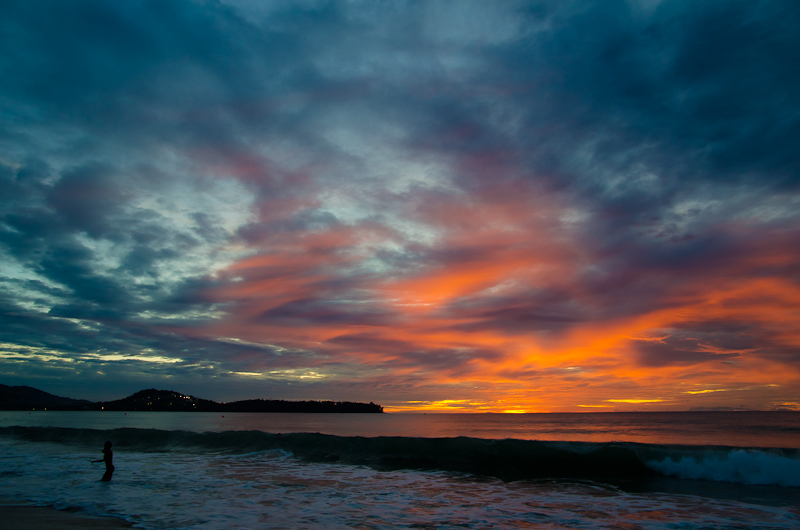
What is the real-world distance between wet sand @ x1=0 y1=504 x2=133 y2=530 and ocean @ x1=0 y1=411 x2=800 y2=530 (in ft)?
1.87

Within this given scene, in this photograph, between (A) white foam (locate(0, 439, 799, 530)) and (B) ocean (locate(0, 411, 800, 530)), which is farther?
(B) ocean (locate(0, 411, 800, 530))

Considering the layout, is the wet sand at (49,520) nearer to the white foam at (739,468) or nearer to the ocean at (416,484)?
the ocean at (416,484)

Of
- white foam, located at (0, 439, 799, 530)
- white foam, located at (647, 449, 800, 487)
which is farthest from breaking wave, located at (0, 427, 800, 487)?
white foam, located at (0, 439, 799, 530)

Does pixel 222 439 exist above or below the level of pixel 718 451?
below

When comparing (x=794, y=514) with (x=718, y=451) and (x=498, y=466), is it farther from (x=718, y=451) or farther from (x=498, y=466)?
(x=498, y=466)

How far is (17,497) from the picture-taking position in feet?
46.7

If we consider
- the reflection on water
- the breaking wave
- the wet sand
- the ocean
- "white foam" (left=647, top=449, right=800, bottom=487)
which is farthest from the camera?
the reflection on water

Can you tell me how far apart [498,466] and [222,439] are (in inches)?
847

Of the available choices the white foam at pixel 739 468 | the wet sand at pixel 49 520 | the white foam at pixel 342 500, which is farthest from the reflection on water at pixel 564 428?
the wet sand at pixel 49 520

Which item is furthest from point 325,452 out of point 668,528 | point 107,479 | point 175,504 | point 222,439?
point 668,528

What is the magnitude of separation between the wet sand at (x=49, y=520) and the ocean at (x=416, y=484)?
1.87 feet

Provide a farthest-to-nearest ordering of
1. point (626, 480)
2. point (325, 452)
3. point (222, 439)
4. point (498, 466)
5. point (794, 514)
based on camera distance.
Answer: point (222, 439) → point (325, 452) → point (498, 466) → point (626, 480) → point (794, 514)

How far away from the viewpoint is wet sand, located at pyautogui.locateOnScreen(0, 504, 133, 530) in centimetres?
1052

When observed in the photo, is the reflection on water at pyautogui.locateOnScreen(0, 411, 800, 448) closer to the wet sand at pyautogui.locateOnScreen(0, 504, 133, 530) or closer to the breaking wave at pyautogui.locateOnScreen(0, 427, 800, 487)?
the breaking wave at pyautogui.locateOnScreen(0, 427, 800, 487)
